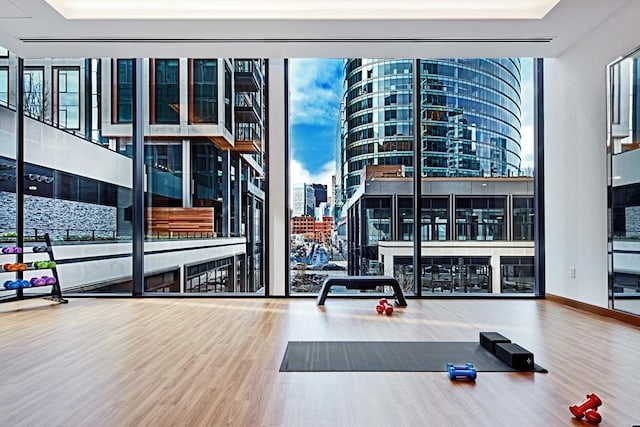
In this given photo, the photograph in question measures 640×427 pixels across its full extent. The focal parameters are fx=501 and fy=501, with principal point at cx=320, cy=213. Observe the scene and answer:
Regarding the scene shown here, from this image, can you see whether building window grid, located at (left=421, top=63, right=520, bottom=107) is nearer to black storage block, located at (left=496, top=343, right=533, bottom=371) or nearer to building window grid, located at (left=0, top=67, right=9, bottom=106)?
black storage block, located at (left=496, top=343, right=533, bottom=371)

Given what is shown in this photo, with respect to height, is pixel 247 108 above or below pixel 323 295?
above

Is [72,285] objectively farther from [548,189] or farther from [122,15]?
[548,189]

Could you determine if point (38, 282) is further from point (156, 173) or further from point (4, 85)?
point (4, 85)

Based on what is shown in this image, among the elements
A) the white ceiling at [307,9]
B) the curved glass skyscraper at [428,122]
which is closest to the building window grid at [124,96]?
the white ceiling at [307,9]

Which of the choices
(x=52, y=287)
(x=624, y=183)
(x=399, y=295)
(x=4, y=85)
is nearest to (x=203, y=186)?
(x=52, y=287)

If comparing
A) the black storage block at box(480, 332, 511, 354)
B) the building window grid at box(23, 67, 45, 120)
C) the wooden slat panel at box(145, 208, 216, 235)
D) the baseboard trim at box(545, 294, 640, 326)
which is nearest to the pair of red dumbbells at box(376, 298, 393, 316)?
the black storage block at box(480, 332, 511, 354)

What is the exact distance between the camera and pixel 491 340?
382 centimetres

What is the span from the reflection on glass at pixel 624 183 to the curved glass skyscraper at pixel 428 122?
67.1 inches

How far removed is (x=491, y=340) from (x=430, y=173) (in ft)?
10.8

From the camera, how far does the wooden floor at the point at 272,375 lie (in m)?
2.56

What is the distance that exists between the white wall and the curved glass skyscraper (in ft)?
2.10

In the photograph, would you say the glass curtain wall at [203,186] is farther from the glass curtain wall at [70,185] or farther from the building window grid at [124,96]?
the glass curtain wall at [70,185]

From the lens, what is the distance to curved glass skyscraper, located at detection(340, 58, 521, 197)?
6.72 m

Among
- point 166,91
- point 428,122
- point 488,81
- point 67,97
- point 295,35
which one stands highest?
point 295,35
